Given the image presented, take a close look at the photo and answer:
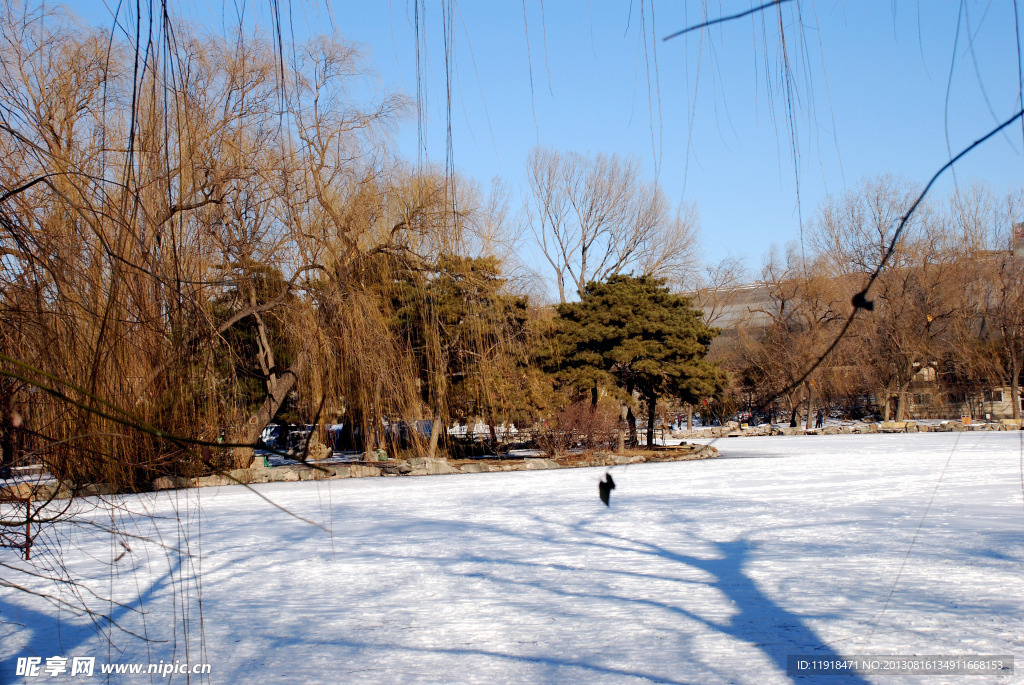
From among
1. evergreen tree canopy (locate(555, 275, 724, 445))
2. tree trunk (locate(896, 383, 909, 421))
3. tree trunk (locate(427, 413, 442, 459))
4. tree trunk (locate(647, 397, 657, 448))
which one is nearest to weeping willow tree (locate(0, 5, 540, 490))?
tree trunk (locate(427, 413, 442, 459))

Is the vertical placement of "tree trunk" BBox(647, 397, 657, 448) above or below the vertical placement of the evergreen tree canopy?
below

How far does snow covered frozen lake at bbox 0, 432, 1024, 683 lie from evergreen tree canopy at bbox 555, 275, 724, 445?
A: 6.30m

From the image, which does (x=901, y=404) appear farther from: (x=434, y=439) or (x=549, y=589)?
(x=549, y=589)

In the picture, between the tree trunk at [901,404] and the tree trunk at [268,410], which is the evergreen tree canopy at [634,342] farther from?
the tree trunk at [901,404]

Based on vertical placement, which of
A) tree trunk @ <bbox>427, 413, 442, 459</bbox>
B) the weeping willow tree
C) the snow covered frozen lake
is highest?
the weeping willow tree

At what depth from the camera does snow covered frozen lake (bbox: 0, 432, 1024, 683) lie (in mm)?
2938

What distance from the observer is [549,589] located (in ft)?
13.4

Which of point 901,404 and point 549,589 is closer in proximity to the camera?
point 549,589

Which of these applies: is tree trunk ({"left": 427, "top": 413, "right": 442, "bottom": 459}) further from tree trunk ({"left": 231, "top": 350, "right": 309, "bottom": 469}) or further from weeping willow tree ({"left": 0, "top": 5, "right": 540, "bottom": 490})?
tree trunk ({"left": 231, "top": 350, "right": 309, "bottom": 469})

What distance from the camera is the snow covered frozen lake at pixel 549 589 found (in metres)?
2.94

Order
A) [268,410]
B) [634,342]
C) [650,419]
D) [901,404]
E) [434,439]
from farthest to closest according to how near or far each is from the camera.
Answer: [901,404], [650,419], [634,342], [434,439], [268,410]

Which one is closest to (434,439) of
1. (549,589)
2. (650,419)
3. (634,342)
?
(634,342)

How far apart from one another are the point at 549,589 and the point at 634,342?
10124 millimetres

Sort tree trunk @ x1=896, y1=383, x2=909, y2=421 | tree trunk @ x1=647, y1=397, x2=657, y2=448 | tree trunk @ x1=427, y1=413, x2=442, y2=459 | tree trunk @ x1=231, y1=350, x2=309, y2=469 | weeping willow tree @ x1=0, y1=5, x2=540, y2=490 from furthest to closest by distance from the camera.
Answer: tree trunk @ x1=896, y1=383, x2=909, y2=421
tree trunk @ x1=647, y1=397, x2=657, y2=448
tree trunk @ x1=427, y1=413, x2=442, y2=459
tree trunk @ x1=231, y1=350, x2=309, y2=469
weeping willow tree @ x1=0, y1=5, x2=540, y2=490
